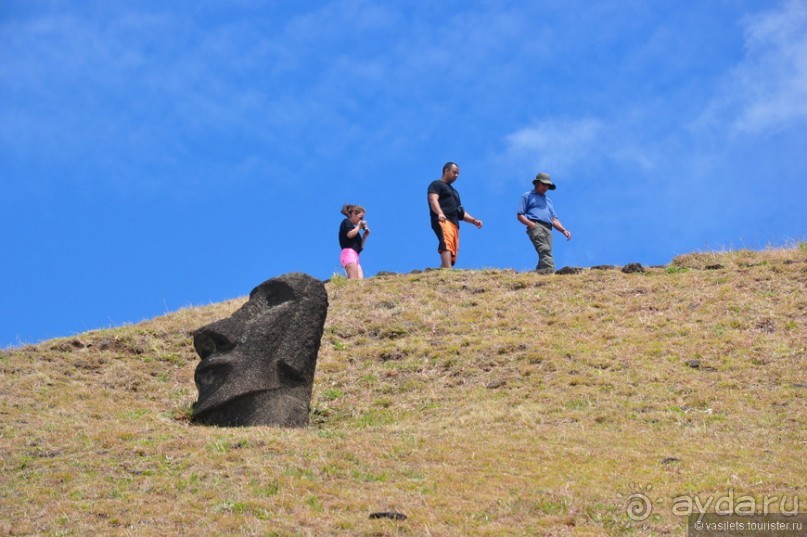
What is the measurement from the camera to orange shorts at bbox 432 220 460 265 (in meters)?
24.5

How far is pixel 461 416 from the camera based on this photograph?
1591 cm

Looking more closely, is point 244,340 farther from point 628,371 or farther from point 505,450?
point 628,371

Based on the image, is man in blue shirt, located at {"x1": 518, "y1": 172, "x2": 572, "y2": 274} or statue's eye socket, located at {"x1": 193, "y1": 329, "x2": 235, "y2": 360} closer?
statue's eye socket, located at {"x1": 193, "y1": 329, "x2": 235, "y2": 360}

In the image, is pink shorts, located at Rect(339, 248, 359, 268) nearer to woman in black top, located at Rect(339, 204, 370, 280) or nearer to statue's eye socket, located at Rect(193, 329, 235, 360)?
woman in black top, located at Rect(339, 204, 370, 280)

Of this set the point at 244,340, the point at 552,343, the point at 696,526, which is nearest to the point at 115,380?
the point at 244,340

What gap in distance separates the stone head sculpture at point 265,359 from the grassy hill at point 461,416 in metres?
0.71

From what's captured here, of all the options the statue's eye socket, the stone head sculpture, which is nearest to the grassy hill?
the stone head sculpture

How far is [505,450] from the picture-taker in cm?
1326

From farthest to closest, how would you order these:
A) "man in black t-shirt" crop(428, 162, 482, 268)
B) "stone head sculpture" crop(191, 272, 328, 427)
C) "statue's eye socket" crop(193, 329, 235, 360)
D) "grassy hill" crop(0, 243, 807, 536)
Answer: "man in black t-shirt" crop(428, 162, 482, 268)
"statue's eye socket" crop(193, 329, 235, 360)
"stone head sculpture" crop(191, 272, 328, 427)
"grassy hill" crop(0, 243, 807, 536)

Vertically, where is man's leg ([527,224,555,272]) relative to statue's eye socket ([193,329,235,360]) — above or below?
above

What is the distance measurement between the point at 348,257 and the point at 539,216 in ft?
14.9

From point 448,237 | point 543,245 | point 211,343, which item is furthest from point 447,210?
point 211,343

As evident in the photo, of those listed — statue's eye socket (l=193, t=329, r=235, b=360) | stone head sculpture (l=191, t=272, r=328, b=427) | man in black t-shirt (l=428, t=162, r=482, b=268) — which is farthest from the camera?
man in black t-shirt (l=428, t=162, r=482, b=268)

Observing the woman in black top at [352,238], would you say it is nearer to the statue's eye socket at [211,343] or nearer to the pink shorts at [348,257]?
the pink shorts at [348,257]
